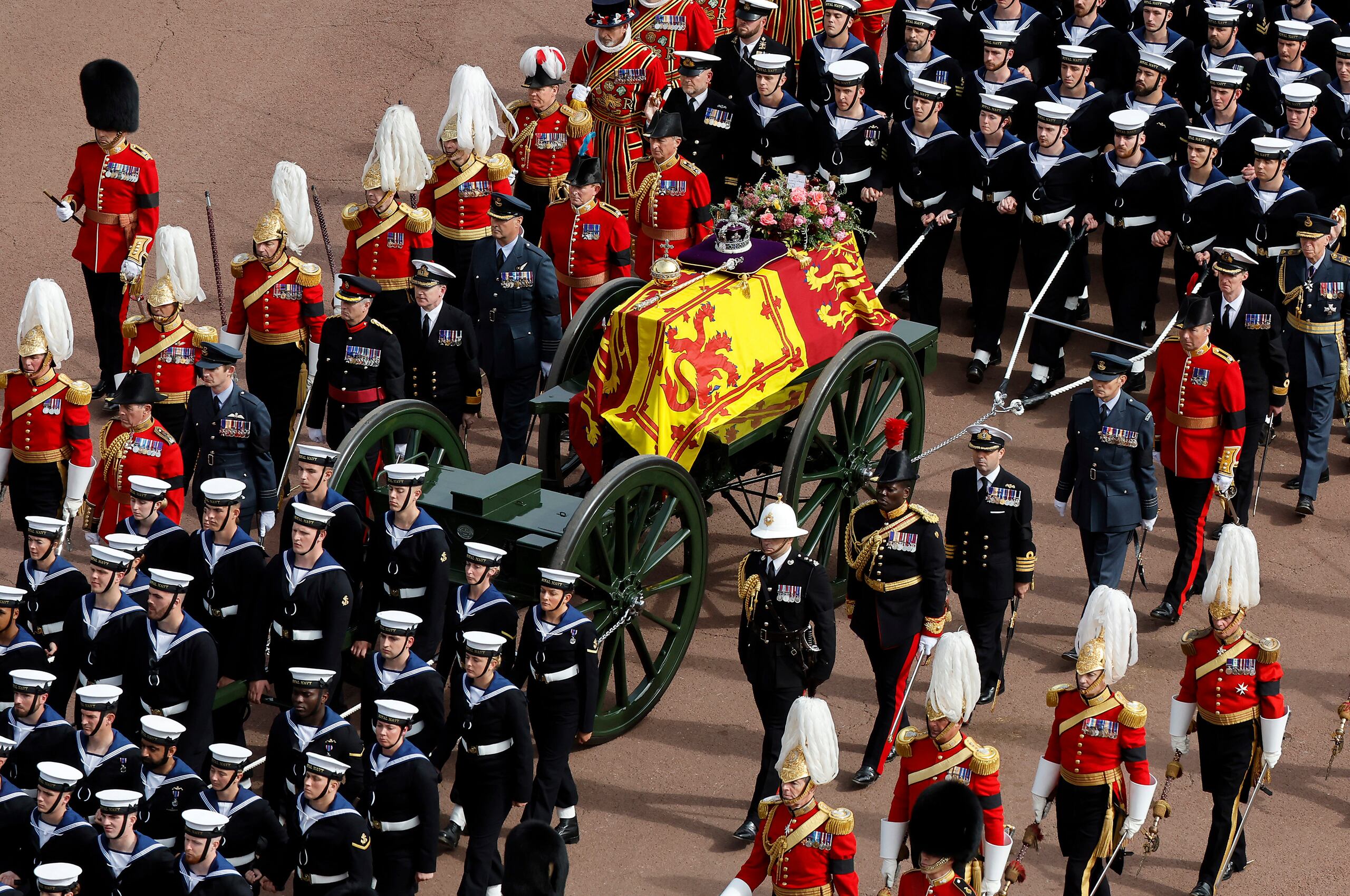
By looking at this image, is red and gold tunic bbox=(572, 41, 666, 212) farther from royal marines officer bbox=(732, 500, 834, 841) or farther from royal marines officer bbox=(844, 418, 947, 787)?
royal marines officer bbox=(732, 500, 834, 841)

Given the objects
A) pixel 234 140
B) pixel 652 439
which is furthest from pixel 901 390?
pixel 234 140

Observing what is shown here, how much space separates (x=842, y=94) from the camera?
46.1 feet

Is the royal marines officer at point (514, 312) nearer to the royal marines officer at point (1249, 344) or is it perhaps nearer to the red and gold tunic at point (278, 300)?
the red and gold tunic at point (278, 300)

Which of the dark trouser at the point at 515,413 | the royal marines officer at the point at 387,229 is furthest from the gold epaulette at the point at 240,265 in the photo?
the dark trouser at the point at 515,413

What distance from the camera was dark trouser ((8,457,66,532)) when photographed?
11695 mm

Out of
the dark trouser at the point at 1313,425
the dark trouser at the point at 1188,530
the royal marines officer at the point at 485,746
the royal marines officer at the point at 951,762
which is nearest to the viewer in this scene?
the royal marines officer at the point at 951,762

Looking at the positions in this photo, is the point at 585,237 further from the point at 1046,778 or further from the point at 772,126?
the point at 1046,778

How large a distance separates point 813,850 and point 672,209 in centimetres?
589

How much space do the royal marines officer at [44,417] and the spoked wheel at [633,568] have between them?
2806 mm

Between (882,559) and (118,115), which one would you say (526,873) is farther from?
(118,115)

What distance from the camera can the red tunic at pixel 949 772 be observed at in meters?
8.64

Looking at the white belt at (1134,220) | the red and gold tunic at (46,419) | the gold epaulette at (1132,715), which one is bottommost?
the gold epaulette at (1132,715)

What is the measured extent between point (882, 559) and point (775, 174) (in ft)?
15.1

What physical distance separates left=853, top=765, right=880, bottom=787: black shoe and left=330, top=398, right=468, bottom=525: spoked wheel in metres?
2.54
